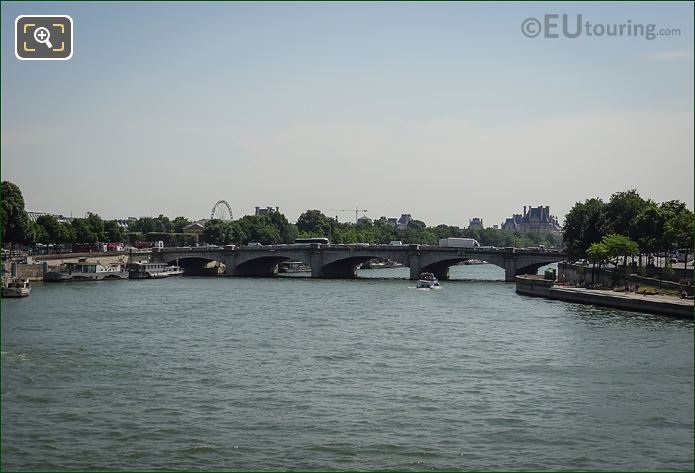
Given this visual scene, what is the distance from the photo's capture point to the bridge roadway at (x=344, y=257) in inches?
3770

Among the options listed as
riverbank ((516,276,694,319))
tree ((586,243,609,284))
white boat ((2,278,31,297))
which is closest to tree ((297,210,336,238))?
riverbank ((516,276,694,319))

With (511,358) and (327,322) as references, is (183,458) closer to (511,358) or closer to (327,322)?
(511,358)

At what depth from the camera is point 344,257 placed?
339ft

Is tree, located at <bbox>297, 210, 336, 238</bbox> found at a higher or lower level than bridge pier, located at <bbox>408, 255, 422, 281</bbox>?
higher

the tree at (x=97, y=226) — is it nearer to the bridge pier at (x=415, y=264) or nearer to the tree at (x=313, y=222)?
the bridge pier at (x=415, y=264)

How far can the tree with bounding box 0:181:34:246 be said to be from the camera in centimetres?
8106

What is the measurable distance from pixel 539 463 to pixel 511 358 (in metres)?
15.3

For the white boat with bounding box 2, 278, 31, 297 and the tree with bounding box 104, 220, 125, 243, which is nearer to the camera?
the white boat with bounding box 2, 278, 31, 297

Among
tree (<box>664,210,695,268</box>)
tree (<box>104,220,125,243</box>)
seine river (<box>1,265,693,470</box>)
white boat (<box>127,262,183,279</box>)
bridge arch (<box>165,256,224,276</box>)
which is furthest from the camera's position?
tree (<box>104,220,125,243</box>)

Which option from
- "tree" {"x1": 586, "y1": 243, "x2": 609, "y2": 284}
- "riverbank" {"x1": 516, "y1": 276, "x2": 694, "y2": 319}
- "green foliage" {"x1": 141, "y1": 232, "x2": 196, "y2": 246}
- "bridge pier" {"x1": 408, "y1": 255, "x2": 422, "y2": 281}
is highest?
"green foliage" {"x1": 141, "y1": 232, "x2": 196, "y2": 246}

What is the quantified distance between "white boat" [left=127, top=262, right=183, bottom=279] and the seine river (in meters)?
40.8

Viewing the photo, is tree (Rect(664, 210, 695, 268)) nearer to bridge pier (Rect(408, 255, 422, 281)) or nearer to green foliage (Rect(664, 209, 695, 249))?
green foliage (Rect(664, 209, 695, 249))

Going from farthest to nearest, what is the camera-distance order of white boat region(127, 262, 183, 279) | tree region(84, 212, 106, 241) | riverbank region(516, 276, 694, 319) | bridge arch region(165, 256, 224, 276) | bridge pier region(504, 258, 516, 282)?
1. tree region(84, 212, 106, 241)
2. bridge arch region(165, 256, 224, 276)
3. bridge pier region(504, 258, 516, 282)
4. white boat region(127, 262, 183, 279)
5. riverbank region(516, 276, 694, 319)

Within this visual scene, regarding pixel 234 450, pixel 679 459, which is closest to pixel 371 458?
pixel 234 450
